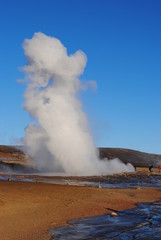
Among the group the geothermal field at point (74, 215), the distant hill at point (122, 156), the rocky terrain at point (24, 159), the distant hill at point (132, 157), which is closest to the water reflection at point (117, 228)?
the geothermal field at point (74, 215)

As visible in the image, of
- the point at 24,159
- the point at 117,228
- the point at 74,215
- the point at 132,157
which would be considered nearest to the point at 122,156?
the point at 132,157

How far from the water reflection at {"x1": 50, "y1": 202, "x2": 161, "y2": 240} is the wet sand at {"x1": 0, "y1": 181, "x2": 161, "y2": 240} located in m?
0.71

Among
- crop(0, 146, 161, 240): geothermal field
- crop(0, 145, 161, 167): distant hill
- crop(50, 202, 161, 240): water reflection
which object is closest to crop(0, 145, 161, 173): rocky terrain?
crop(0, 145, 161, 167): distant hill

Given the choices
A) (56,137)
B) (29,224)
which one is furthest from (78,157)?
(29,224)

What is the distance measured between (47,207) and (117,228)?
16.6ft

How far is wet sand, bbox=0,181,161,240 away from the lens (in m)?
12.9

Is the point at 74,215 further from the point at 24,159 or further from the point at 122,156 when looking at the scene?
the point at 122,156

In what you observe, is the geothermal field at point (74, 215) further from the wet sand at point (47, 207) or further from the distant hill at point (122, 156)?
the distant hill at point (122, 156)

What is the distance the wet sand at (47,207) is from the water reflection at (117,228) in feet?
2.33

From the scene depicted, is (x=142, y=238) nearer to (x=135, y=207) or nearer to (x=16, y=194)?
(x=135, y=207)

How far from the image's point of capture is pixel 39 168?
50812 mm

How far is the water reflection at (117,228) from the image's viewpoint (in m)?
12.1

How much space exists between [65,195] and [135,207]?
459 cm

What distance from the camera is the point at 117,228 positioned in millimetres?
13539
